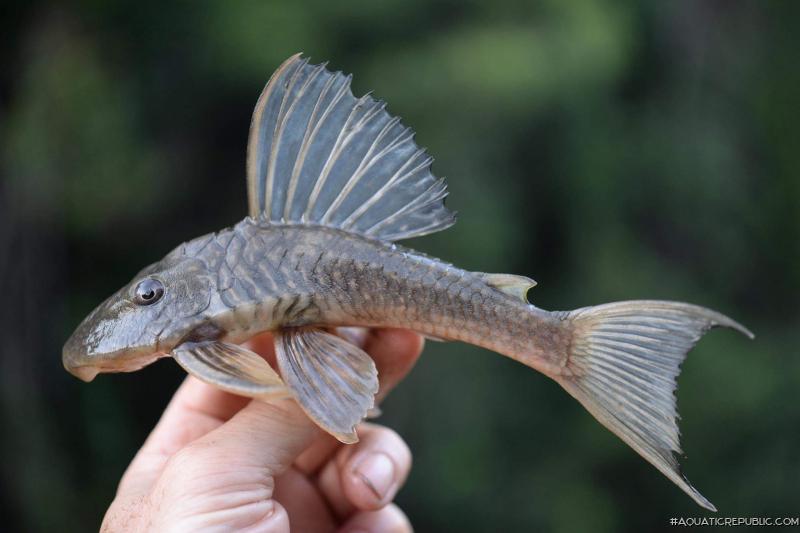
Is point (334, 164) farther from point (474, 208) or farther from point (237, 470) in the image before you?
point (474, 208)

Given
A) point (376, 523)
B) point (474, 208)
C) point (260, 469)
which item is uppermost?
point (474, 208)

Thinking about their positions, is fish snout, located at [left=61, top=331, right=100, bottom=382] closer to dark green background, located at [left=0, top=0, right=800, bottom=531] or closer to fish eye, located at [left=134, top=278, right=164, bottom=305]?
fish eye, located at [left=134, top=278, right=164, bottom=305]

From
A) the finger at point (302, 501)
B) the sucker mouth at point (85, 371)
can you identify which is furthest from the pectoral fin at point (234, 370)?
the finger at point (302, 501)

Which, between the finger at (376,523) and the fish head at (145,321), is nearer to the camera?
the fish head at (145,321)

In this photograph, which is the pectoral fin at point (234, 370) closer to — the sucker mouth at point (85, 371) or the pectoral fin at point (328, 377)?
the pectoral fin at point (328, 377)

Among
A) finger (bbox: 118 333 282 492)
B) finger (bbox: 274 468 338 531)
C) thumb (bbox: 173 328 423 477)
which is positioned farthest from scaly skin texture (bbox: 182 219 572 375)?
finger (bbox: 274 468 338 531)

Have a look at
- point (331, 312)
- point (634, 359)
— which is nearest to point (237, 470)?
point (331, 312)
